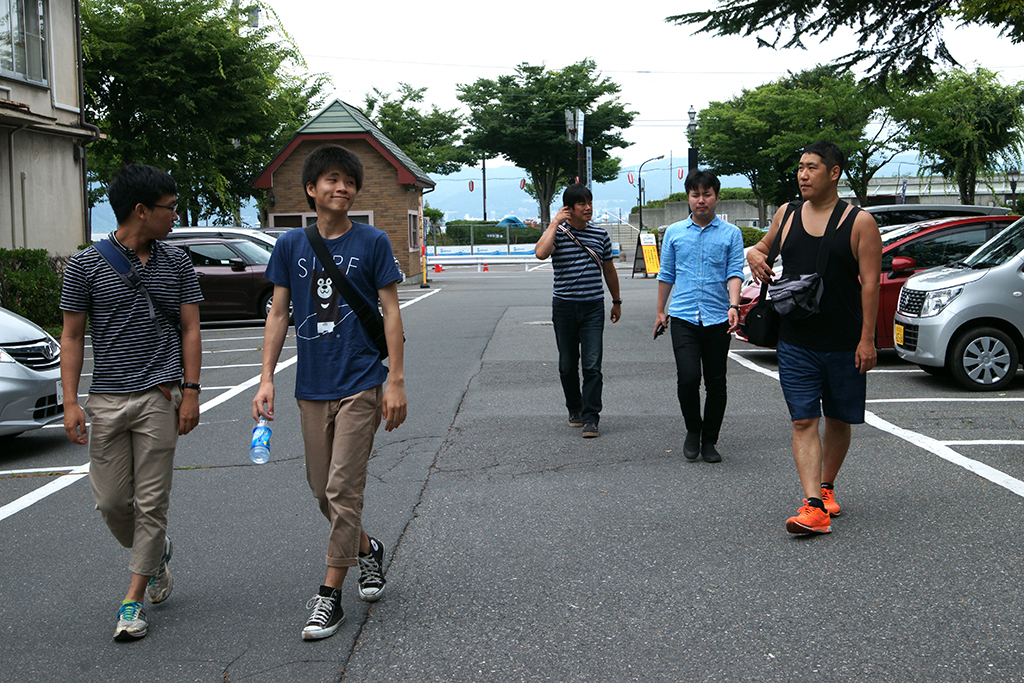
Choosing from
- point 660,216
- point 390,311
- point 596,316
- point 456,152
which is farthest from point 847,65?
point 660,216

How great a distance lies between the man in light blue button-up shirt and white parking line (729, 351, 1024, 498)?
54.8 inches

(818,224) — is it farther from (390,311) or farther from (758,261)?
(390,311)

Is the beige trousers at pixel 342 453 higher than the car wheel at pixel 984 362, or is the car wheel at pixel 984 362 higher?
the beige trousers at pixel 342 453

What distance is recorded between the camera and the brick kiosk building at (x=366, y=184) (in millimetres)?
33094

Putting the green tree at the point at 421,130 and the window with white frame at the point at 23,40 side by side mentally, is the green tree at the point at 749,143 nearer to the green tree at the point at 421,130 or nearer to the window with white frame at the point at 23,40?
Answer: the green tree at the point at 421,130

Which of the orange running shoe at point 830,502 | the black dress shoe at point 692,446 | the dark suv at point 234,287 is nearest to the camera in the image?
the orange running shoe at point 830,502

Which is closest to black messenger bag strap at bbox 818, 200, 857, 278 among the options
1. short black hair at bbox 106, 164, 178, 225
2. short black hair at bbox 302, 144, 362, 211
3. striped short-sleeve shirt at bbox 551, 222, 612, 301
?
short black hair at bbox 302, 144, 362, 211

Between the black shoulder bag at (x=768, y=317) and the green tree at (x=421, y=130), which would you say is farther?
the green tree at (x=421, y=130)

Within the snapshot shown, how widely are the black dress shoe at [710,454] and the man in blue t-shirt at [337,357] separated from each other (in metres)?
3.19

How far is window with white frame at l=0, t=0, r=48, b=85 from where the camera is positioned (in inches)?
683

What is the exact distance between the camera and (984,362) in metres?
9.12

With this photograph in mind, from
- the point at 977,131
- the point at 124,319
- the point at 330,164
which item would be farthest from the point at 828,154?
the point at 977,131

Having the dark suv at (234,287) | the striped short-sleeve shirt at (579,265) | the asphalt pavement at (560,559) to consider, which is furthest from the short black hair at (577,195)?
the dark suv at (234,287)

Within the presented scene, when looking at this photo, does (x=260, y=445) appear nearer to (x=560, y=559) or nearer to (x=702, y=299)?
(x=560, y=559)
